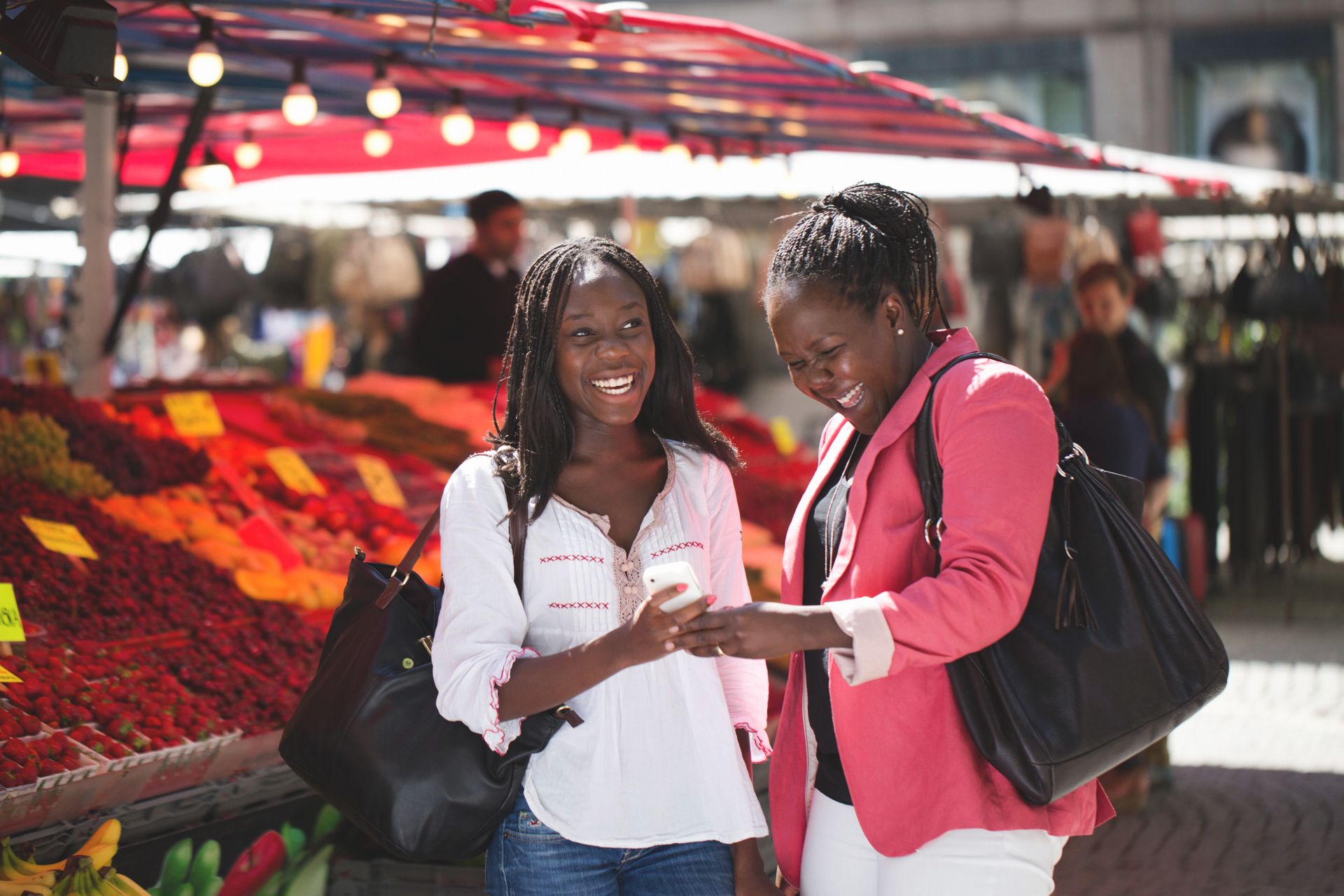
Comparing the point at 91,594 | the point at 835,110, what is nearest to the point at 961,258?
the point at 835,110

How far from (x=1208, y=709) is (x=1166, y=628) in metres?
5.02

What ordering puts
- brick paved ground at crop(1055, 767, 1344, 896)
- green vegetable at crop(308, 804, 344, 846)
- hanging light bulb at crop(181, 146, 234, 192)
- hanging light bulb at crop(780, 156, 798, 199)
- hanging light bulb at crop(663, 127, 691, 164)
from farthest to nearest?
hanging light bulb at crop(780, 156, 798, 199), hanging light bulb at crop(663, 127, 691, 164), hanging light bulb at crop(181, 146, 234, 192), brick paved ground at crop(1055, 767, 1344, 896), green vegetable at crop(308, 804, 344, 846)

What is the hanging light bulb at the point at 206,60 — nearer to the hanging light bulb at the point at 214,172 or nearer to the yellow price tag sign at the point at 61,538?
the yellow price tag sign at the point at 61,538

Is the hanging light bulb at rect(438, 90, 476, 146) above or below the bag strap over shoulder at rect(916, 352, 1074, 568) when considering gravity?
above

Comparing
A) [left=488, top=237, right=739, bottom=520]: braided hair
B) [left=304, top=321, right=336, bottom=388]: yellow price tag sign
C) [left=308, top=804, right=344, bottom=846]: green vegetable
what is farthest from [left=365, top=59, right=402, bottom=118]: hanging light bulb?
[left=304, top=321, right=336, bottom=388]: yellow price tag sign

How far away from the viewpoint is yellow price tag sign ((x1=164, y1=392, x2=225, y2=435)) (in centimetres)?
491

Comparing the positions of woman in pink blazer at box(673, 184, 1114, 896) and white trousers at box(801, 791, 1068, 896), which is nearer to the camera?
woman in pink blazer at box(673, 184, 1114, 896)

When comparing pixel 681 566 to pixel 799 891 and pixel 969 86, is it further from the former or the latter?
pixel 969 86

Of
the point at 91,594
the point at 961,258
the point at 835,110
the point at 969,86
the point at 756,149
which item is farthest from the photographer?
the point at 969,86

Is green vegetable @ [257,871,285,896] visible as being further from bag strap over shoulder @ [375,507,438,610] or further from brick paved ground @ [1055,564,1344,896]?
brick paved ground @ [1055,564,1344,896]

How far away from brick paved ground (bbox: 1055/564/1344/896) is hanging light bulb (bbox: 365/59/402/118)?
11.5 feet

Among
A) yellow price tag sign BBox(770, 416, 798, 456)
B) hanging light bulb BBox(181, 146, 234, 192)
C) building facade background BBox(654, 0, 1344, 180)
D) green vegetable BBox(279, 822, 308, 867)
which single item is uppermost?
building facade background BBox(654, 0, 1344, 180)

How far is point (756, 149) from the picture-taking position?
6.68m

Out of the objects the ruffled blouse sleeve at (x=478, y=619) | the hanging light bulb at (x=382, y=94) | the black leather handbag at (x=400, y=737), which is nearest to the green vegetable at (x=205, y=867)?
the black leather handbag at (x=400, y=737)
